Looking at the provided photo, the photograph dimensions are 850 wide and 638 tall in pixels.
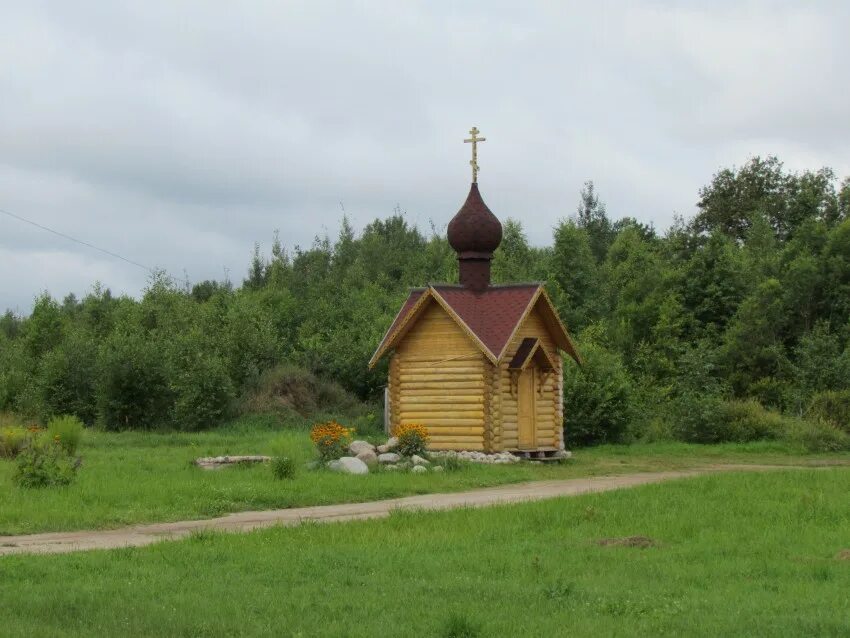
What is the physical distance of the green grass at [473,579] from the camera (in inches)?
380

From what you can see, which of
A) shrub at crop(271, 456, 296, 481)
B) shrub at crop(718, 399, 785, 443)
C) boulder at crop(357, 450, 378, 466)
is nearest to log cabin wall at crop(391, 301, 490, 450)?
boulder at crop(357, 450, 378, 466)

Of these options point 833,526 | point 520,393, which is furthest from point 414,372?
point 833,526

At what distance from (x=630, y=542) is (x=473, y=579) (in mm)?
3031

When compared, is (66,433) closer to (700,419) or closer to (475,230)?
(475,230)

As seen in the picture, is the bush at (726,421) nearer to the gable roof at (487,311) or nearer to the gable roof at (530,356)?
the gable roof at (487,311)

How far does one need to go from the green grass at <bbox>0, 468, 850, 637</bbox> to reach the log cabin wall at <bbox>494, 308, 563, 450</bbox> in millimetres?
13655

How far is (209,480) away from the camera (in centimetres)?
2203

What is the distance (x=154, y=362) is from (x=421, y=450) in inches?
622

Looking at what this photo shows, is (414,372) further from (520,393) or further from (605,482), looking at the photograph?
(605,482)

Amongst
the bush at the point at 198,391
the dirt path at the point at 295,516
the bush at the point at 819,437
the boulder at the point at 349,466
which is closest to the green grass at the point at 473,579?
the dirt path at the point at 295,516

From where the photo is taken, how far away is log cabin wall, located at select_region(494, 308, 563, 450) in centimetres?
3064

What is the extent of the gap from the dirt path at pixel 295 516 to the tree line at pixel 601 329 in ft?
45.9

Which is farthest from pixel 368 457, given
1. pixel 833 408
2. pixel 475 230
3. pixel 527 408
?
pixel 833 408

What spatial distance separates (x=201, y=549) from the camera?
13.6m
